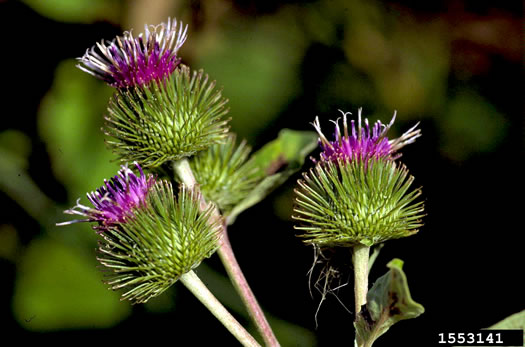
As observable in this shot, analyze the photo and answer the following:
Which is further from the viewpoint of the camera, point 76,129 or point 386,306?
point 76,129

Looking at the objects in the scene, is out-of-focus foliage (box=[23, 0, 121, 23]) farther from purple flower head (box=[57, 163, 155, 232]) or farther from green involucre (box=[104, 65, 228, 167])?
purple flower head (box=[57, 163, 155, 232])

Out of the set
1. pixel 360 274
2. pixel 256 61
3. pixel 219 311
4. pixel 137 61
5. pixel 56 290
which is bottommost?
pixel 56 290

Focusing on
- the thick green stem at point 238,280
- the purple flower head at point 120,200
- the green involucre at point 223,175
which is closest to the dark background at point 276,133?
the green involucre at point 223,175

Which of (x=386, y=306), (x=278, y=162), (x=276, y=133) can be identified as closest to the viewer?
(x=386, y=306)

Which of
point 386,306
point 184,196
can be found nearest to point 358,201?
point 386,306

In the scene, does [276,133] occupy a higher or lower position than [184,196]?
lower

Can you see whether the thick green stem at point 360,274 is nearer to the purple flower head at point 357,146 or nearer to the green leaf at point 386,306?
the green leaf at point 386,306

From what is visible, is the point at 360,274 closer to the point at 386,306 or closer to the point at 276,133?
the point at 386,306
